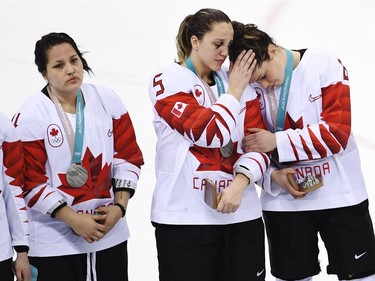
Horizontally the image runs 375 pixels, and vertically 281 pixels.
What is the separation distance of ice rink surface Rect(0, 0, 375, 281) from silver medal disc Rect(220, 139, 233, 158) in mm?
1331

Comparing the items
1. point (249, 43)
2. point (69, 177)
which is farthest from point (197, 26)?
point (69, 177)

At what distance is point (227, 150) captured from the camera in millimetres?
2777

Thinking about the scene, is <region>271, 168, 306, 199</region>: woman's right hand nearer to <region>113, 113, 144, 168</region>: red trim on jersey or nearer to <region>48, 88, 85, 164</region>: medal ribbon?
<region>113, 113, 144, 168</region>: red trim on jersey

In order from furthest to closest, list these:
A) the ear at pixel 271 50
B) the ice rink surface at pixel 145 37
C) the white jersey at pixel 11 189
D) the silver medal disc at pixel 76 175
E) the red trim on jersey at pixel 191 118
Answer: the ice rink surface at pixel 145 37 < the ear at pixel 271 50 < the silver medal disc at pixel 76 175 < the red trim on jersey at pixel 191 118 < the white jersey at pixel 11 189

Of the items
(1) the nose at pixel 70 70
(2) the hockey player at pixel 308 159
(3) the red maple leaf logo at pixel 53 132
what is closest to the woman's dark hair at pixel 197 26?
(2) the hockey player at pixel 308 159

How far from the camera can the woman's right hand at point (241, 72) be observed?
2.73 m

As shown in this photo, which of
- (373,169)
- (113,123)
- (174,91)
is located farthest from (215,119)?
(373,169)

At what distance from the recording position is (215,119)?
8.68 ft

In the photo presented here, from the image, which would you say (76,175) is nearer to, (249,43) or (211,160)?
(211,160)

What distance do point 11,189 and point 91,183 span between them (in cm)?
31

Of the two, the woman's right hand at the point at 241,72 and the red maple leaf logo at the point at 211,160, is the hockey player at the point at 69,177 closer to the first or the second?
the red maple leaf logo at the point at 211,160

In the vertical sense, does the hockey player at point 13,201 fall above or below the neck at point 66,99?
below

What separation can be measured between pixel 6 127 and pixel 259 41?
34.0 inches

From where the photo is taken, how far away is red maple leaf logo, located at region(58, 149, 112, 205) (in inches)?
108
